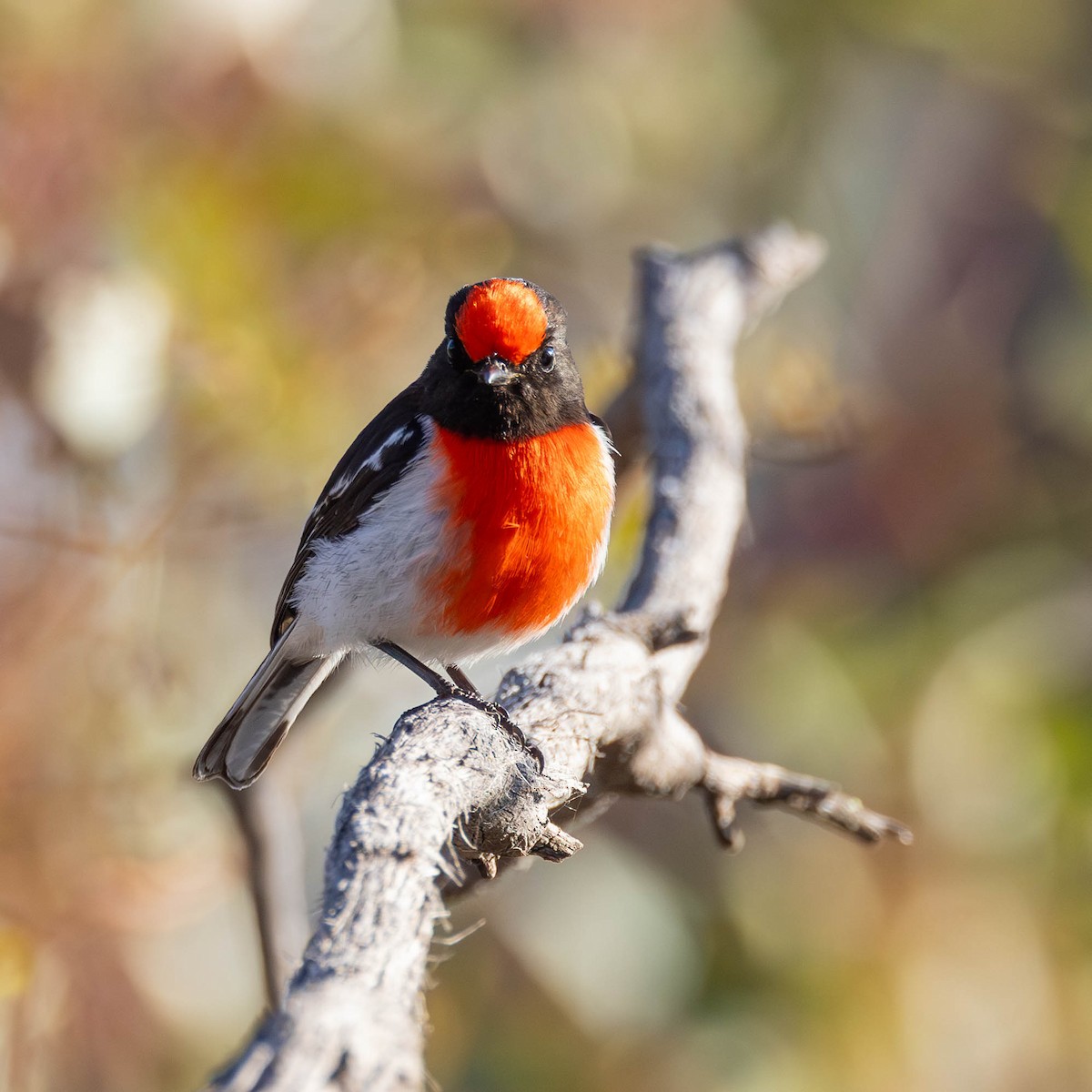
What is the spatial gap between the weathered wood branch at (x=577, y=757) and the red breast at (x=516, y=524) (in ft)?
0.77

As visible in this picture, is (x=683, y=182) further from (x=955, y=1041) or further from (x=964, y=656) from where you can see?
(x=955, y=1041)

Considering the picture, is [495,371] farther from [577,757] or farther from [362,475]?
[577,757]

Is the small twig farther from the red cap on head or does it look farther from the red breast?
the red cap on head

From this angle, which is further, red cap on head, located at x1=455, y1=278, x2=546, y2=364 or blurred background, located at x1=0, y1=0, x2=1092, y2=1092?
blurred background, located at x1=0, y1=0, x2=1092, y2=1092

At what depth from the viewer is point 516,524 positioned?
331 cm

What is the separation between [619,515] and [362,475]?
126 centimetres

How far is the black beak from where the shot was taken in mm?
3281

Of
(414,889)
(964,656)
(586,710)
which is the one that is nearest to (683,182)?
(964,656)

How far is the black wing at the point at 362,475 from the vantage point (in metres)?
3.53

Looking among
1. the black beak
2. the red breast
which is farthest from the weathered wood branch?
the black beak

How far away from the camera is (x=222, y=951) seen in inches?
183

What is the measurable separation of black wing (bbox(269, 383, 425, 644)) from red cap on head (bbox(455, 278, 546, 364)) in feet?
0.99

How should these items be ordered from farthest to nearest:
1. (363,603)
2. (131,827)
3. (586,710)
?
1. (131,827)
2. (363,603)
3. (586,710)

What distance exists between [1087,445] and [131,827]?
4.38 meters
